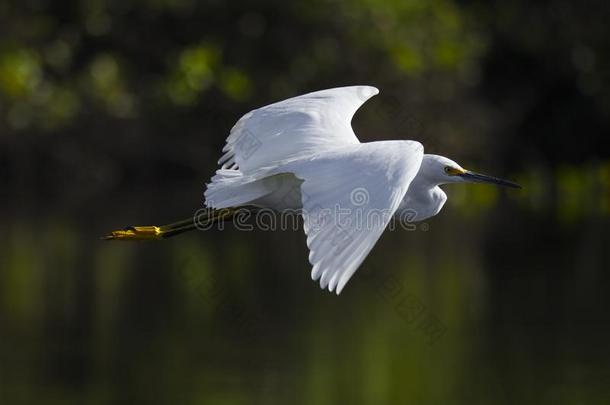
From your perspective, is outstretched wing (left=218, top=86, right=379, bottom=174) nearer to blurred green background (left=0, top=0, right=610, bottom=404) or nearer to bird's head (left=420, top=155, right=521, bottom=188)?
bird's head (left=420, top=155, right=521, bottom=188)

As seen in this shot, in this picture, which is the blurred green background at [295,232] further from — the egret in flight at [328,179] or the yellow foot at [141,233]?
the egret in flight at [328,179]

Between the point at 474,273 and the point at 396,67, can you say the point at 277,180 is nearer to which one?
the point at 474,273

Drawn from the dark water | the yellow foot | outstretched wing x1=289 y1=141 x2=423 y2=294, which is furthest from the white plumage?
the dark water

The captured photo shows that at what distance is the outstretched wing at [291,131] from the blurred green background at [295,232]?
12.5 feet

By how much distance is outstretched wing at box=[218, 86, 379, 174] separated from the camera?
24.9 feet

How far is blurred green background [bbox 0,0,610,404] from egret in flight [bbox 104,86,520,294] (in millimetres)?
3898

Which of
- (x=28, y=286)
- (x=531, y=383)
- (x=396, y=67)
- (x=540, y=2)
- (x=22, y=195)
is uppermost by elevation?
(x=540, y=2)

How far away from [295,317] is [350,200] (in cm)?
822

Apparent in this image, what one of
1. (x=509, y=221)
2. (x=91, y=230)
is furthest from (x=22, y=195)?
(x=509, y=221)

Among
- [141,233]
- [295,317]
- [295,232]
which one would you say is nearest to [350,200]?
[141,233]

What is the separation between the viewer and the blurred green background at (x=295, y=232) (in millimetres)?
12359

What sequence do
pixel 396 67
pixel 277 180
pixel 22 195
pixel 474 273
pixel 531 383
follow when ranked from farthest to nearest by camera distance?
pixel 396 67 < pixel 22 195 < pixel 474 273 < pixel 531 383 < pixel 277 180

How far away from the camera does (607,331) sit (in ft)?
43.7

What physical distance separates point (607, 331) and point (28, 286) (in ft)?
21.3
